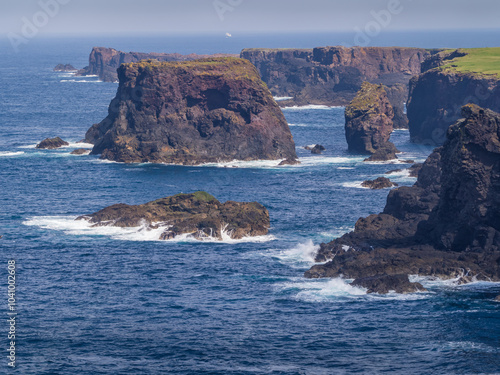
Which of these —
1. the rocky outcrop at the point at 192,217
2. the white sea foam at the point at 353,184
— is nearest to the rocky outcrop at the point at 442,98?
the white sea foam at the point at 353,184

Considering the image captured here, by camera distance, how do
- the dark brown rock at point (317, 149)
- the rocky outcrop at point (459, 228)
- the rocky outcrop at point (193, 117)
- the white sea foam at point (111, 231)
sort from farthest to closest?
1. the dark brown rock at point (317, 149)
2. the rocky outcrop at point (193, 117)
3. the white sea foam at point (111, 231)
4. the rocky outcrop at point (459, 228)

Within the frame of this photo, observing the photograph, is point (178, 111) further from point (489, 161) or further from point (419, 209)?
point (489, 161)

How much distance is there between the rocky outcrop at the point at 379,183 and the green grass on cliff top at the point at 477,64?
54.8m

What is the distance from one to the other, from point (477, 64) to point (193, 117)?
225 ft

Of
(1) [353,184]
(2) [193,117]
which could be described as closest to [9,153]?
(2) [193,117]

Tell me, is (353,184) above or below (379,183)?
below

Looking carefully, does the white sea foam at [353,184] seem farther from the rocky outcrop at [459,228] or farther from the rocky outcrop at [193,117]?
the rocky outcrop at [459,228]

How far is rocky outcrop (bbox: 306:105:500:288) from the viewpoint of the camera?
258 ft

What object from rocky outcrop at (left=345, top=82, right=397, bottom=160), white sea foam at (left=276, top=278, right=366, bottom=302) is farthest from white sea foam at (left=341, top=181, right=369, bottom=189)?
white sea foam at (left=276, top=278, right=366, bottom=302)

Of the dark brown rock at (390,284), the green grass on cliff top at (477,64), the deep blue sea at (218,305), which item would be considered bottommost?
the deep blue sea at (218,305)

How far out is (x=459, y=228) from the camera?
3196 inches

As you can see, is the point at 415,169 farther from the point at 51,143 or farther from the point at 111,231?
the point at 51,143

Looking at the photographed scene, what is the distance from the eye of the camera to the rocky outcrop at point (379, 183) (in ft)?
413

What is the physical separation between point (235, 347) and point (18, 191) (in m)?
68.6
